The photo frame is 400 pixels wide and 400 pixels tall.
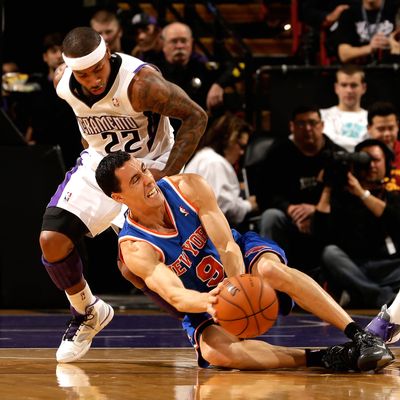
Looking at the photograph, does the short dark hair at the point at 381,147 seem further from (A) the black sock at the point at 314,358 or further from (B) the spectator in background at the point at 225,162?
(A) the black sock at the point at 314,358

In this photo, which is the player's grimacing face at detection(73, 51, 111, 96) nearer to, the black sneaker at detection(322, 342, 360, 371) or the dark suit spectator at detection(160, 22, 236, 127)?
the black sneaker at detection(322, 342, 360, 371)

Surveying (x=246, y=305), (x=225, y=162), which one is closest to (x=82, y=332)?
(x=246, y=305)

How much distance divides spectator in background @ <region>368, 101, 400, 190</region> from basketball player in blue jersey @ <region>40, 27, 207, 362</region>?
3359 millimetres

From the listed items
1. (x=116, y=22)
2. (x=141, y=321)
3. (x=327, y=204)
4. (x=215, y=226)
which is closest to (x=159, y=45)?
(x=116, y=22)

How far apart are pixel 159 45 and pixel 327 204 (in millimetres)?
2398

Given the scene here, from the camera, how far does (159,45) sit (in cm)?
1001

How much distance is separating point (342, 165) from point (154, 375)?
408 cm

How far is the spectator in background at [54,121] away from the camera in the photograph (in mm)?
9812

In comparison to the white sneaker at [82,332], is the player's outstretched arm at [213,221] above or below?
above

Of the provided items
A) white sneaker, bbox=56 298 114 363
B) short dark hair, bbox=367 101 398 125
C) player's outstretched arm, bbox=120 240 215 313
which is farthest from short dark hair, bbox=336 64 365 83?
player's outstretched arm, bbox=120 240 215 313

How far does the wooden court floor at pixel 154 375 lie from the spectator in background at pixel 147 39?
11.4ft

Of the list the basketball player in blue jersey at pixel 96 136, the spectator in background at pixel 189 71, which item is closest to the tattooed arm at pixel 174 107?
the basketball player in blue jersey at pixel 96 136

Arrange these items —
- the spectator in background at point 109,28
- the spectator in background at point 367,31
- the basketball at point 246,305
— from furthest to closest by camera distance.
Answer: the spectator in background at point 367,31, the spectator in background at point 109,28, the basketball at point 246,305

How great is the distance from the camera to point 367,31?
10.3 metres
